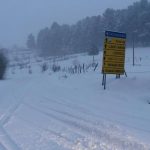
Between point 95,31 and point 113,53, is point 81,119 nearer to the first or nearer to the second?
point 113,53

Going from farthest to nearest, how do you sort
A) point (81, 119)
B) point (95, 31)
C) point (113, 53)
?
point (95, 31) → point (113, 53) → point (81, 119)

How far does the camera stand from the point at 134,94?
17.4 meters

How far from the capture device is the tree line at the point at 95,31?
10069 cm

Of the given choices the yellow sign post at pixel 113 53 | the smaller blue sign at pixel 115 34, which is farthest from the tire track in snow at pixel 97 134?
the smaller blue sign at pixel 115 34

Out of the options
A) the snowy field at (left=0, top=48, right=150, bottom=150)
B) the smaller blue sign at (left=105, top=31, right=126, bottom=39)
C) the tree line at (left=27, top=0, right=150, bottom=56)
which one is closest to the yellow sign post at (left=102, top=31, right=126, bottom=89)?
the smaller blue sign at (left=105, top=31, right=126, bottom=39)

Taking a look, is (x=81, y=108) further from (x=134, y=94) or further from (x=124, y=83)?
(x=124, y=83)

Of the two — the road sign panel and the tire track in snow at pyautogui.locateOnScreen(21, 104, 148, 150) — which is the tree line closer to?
the road sign panel

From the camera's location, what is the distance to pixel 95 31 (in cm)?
12044

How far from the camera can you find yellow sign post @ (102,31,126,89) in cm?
1977

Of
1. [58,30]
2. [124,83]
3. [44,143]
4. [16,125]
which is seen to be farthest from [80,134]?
[58,30]

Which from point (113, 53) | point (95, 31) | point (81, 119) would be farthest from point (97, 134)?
point (95, 31)

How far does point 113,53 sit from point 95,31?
10102cm

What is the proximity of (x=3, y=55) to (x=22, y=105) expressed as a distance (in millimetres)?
25704

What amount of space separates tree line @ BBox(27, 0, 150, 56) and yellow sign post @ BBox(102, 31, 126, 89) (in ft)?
223
